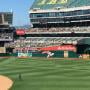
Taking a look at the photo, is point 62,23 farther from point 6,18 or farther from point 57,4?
point 6,18

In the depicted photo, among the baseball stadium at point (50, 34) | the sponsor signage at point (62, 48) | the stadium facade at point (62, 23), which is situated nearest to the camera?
the baseball stadium at point (50, 34)

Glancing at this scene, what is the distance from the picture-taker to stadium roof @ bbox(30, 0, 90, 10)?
12489 centimetres

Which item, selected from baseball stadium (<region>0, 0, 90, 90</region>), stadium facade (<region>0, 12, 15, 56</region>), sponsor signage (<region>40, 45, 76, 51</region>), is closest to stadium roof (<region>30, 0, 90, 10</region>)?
baseball stadium (<region>0, 0, 90, 90</region>)

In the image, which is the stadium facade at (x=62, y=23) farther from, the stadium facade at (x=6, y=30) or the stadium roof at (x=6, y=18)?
the stadium roof at (x=6, y=18)

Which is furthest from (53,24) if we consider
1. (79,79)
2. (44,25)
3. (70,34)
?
(79,79)

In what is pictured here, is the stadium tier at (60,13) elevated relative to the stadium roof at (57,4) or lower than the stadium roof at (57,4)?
lower

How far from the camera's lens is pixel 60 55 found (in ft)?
356

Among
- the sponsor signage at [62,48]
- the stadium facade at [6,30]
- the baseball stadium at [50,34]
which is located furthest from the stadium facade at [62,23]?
the stadium facade at [6,30]

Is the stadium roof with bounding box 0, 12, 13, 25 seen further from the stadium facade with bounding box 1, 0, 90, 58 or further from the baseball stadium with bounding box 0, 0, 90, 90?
the stadium facade with bounding box 1, 0, 90, 58

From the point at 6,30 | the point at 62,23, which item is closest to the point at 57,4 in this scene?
the point at 62,23

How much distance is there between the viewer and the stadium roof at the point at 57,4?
12489 cm

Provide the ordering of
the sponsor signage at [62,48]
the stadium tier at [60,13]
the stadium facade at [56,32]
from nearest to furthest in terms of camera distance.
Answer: the sponsor signage at [62,48], the stadium facade at [56,32], the stadium tier at [60,13]

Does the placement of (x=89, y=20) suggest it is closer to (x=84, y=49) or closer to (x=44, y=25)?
(x=84, y=49)

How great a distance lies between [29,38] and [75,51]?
26.5 m
